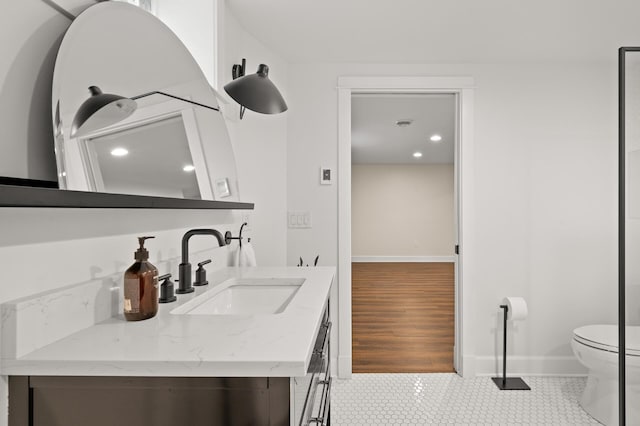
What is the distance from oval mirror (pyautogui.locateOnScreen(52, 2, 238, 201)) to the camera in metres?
0.90

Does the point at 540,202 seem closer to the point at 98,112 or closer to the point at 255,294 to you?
the point at 255,294

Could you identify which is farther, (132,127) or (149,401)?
(132,127)

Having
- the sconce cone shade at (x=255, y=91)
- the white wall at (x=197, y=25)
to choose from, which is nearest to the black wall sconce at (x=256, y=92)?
the sconce cone shade at (x=255, y=91)

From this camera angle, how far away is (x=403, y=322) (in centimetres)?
398

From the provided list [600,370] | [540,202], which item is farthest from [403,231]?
[600,370]

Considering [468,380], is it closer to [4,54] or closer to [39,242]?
[39,242]

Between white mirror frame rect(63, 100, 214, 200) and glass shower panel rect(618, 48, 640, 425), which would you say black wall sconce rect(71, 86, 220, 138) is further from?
glass shower panel rect(618, 48, 640, 425)

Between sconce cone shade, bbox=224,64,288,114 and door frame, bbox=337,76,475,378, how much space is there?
1.19m

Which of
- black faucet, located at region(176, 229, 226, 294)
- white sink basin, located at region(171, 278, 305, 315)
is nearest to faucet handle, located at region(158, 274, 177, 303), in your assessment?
black faucet, located at region(176, 229, 226, 294)

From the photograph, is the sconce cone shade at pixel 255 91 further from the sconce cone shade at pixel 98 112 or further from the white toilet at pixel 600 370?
the white toilet at pixel 600 370

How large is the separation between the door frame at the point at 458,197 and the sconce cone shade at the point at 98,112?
5.91 ft

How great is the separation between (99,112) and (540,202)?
9.03ft

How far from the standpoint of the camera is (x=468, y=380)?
2.63 metres

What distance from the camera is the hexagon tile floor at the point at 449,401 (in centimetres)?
216
